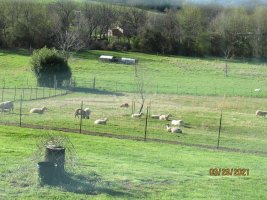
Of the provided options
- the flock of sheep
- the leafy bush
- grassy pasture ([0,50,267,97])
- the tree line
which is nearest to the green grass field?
grassy pasture ([0,50,267,97])

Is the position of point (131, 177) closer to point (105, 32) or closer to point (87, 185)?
point (87, 185)

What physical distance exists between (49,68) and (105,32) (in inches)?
1676

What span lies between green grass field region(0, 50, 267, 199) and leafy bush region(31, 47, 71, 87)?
1155mm

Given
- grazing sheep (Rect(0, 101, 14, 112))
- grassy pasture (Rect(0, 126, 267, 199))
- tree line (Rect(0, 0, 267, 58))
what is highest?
tree line (Rect(0, 0, 267, 58))

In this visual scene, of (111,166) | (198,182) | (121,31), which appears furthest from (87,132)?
(121,31)

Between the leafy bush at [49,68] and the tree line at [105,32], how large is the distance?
21.9 metres

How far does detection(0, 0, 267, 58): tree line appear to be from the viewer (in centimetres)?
7481

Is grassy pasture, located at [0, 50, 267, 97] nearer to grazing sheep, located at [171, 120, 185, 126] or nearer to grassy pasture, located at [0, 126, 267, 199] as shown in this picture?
grazing sheep, located at [171, 120, 185, 126]

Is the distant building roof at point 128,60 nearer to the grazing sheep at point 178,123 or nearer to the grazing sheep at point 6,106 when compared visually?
the grazing sheep at point 6,106

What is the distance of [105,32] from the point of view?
90000 mm

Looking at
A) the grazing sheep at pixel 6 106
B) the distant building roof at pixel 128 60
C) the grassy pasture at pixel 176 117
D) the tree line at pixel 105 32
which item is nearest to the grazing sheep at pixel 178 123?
the grassy pasture at pixel 176 117

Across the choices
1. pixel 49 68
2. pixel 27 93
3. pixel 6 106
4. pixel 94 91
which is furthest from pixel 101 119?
pixel 49 68

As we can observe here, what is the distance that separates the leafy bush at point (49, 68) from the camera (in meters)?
48.2

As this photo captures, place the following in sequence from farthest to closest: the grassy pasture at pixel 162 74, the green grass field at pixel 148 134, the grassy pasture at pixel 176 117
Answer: the grassy pasture at pixel 162 74 → the grassy pasture at pixel 176 117 → the green grass field at pixel 148 134
